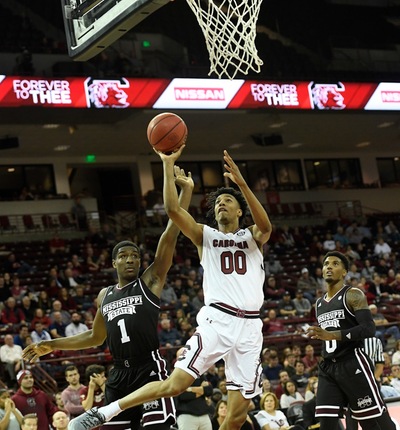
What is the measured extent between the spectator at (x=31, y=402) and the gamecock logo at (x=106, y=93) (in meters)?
9.71

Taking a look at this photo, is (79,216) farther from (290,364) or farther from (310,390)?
(310,390)

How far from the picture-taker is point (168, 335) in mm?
15711

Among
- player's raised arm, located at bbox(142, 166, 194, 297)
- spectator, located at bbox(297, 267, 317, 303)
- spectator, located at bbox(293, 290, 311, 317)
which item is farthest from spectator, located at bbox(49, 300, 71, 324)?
player's raised arm, located at bbox(142, 166, 194, 297)

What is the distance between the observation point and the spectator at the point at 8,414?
9727 mm

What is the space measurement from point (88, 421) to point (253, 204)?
1.98m

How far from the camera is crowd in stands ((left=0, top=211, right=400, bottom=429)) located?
1288 cm

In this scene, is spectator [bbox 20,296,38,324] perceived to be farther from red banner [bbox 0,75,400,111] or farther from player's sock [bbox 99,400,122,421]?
player's sock [bbox 99,400,122,421]

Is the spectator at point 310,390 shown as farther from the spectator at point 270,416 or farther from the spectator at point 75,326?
the spectator at point 75,326

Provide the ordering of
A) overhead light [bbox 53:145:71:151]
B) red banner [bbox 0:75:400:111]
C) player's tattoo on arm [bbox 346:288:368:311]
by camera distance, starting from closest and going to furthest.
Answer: player's tattoo on arm [bbox 346:288:368:311] → red banner [bbox 0:75:400:111] → overhead light [bbox 53:145:71:151]

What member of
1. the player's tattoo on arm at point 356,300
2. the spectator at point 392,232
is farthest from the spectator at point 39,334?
the spectator at point 392,232

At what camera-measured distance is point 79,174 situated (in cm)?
2795

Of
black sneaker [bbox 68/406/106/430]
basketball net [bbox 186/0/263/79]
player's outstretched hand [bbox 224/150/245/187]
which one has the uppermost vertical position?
basketball net [bbox 186/0/263/79]

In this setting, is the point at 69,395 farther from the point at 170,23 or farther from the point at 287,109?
the point at 170,23

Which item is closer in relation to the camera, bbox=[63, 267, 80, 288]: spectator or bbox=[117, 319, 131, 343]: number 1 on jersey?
bbox=[117, 319, 131, 343]: number 1 on jersey
